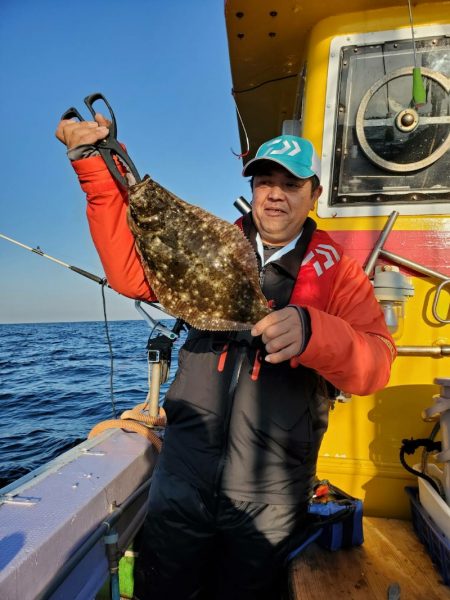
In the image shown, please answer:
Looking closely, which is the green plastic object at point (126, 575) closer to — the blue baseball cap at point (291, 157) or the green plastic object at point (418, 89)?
the blue baseball cap at point (291, 157)

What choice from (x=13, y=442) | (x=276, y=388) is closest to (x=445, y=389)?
(x=276, y=388)

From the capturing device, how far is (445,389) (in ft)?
6.60

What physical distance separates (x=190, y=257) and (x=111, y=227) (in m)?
0.43

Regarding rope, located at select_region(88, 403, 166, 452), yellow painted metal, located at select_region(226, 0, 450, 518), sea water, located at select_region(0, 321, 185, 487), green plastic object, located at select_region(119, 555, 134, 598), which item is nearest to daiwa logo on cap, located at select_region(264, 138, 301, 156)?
yellow painted metal, located at select_region(226, 0, 450, 518)

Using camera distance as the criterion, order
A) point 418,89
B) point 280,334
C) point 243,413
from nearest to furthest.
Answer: point 280,334, point 243,413, point 418,89

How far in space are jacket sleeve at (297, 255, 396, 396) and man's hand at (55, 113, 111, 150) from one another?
1233 mm

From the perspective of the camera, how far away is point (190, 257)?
1939 millimetres

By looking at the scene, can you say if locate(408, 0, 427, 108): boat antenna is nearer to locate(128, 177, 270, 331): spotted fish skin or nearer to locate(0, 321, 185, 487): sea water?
locate(128, 177, 270, 331): spotted fish skin

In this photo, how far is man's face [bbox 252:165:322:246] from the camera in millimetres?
2078

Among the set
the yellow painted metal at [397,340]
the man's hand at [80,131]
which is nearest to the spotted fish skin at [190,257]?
the man's hand at [80,131]

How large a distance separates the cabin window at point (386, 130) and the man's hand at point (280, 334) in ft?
6.16

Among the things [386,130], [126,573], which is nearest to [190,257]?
[386,130]

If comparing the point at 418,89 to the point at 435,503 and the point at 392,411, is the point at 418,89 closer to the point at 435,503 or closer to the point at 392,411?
the point at 392,411

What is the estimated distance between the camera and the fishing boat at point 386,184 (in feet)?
9.35
